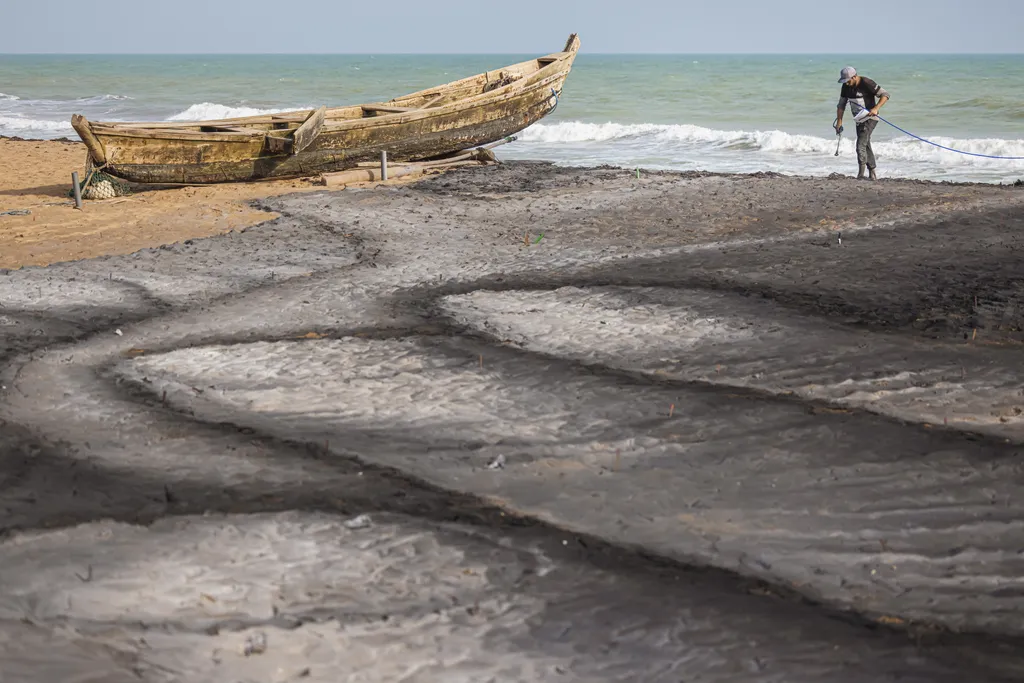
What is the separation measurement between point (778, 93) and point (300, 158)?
31.9 m

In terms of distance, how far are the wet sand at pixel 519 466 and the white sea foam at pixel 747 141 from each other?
12.6m

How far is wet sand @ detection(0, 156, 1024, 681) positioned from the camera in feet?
11.7

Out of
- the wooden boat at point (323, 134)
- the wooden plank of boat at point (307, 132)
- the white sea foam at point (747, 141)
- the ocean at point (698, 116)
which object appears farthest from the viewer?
the white sea foam at point (747, 141)

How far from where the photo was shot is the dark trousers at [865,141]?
13.9 meters

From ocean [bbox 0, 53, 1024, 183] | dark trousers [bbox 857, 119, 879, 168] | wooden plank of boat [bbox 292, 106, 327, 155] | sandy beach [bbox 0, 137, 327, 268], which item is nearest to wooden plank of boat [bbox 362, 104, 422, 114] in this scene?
wooden plank of boat [bbox 292, 106, 327, 155]

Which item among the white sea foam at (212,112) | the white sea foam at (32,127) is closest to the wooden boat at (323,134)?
the white sea foam at (32,127)

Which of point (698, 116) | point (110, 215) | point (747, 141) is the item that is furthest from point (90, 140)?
point (698, 116)

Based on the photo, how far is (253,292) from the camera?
8.38 metres

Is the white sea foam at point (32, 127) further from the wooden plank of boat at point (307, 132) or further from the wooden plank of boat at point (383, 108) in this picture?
the wooden plank of boat at point (307, 132)

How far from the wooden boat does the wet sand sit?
449 cm

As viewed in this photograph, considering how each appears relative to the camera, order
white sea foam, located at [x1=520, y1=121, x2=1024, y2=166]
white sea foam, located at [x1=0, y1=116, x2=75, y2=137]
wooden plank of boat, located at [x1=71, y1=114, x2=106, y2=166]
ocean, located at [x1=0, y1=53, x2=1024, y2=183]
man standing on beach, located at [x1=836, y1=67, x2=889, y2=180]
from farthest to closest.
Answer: white sea foam, located at [x1=0, y1=116, x2=75, y2=137] → white sea foam, located at [x1=520, y1=121, x2=1024, y2=166] → ocean, located at [x1=0, y1=53, x2=1024, y2=183] → man standing on beach, located at [x1=836, y1=67, x2=889, y2=180] → wooden plank of boat, located at [x1=71, y1=114, x2=106, y2=166]

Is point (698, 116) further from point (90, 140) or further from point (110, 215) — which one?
point (110, 215)

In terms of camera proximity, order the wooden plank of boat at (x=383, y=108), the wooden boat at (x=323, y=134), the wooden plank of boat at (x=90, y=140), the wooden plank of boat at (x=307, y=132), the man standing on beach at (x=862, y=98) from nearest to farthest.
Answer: the wooden plank of boat at (x=90, y=140), the wooden boat at (x=323, y=134), the man standing on beach at (x=862, y=98), the wooden plank of boat at (x=307, y=132), the wooden plank of boat at (x=383, y=108)

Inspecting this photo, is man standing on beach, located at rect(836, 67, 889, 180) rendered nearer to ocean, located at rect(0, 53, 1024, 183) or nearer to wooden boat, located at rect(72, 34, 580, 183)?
ocean, located at rect(0, 53, 1024, 183)
